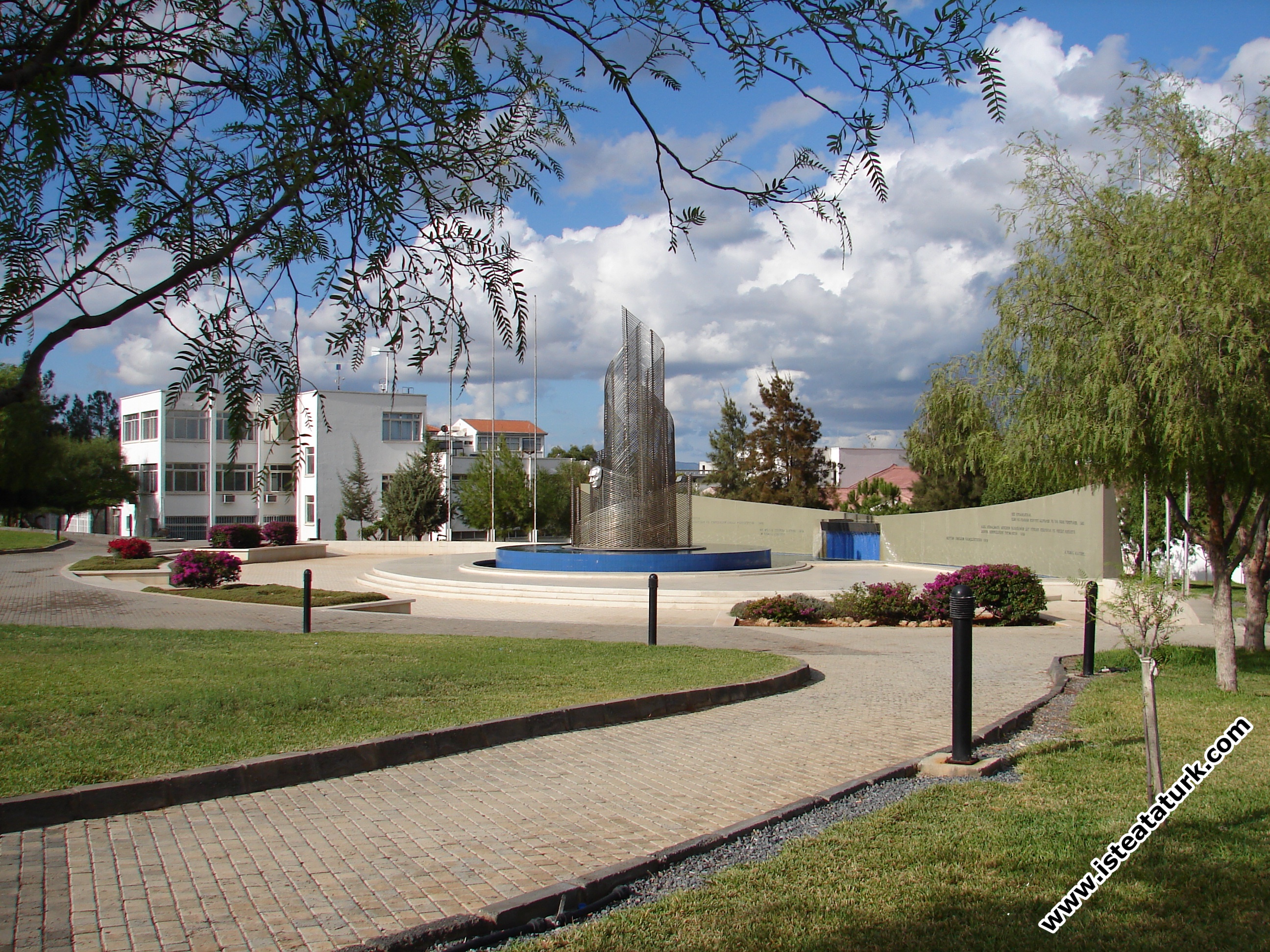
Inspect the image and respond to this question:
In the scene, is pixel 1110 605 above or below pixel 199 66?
below

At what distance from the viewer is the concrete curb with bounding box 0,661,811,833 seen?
17.1 feet

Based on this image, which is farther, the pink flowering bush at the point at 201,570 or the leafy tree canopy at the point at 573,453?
the leafy tree canopy at the point at 573,453

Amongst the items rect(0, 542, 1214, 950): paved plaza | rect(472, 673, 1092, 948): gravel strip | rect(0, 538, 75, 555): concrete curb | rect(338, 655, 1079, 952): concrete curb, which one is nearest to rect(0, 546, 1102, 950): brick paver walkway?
rect(0, 542, 1214, 950): paved plaza

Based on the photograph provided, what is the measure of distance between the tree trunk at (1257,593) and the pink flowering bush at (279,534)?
36.8m

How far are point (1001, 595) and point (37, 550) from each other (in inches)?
1678

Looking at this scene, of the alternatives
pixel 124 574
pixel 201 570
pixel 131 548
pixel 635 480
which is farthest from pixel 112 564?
pixel 635 480

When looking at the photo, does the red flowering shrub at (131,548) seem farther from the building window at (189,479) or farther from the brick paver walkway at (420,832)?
the brick paver walkway at (420,832)

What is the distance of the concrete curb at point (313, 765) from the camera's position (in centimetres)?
522

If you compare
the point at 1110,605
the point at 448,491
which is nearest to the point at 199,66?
the point at 1110,605

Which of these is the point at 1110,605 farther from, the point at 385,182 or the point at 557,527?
the point at 557,527

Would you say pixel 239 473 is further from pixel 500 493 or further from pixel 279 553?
pixel 279 553

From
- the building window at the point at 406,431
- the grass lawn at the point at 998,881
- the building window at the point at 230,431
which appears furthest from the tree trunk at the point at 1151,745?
the building window at the point at 406,431

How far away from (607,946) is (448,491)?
47702mm

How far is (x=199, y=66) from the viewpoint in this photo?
11.4 ft
